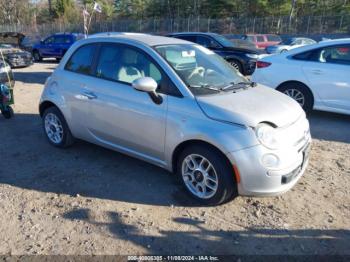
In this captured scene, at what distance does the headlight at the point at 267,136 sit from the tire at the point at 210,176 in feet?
1.36

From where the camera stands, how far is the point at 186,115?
3.64 metres

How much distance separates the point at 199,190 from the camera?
12.5 feet

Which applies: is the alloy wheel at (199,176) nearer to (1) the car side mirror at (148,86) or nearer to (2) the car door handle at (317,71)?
(1) the car side mirror at (148,86)

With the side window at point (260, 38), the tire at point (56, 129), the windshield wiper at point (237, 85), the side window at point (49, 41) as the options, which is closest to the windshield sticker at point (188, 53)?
the windshield wiper at point (237, 85)

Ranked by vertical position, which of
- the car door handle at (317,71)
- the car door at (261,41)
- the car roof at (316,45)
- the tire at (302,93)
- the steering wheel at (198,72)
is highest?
the car door at (261,41)

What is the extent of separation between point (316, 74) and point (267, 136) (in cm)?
402

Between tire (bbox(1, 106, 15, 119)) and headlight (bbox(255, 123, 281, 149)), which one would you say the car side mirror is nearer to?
headlight (bbox(255, 123, 281, 149))

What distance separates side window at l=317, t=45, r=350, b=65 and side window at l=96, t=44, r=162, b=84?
4220mm

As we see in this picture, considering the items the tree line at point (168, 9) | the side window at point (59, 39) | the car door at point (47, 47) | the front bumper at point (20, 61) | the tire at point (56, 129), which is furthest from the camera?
the tree line at point (168, 9)

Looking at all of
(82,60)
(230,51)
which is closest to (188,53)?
→ (82,60)

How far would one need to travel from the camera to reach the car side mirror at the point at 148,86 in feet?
12.2

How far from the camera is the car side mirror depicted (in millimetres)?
3717

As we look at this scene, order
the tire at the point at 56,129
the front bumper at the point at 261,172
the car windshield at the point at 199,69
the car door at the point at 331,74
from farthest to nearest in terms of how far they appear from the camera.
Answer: the car door at the point at 331,74
the tire at the point at 56,129
the car windshield at the point at 199,69
the front bumper at the point at 261,172

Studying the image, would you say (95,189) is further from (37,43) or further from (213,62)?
(37,43)
